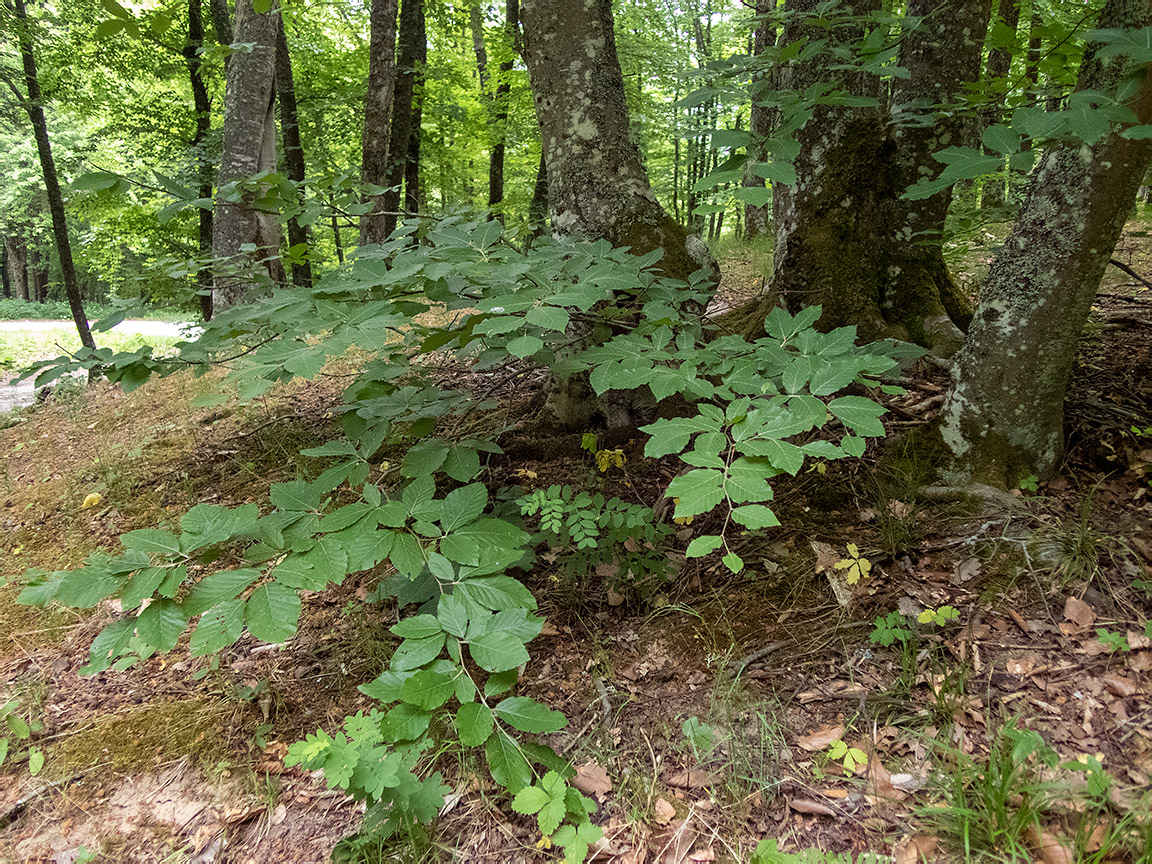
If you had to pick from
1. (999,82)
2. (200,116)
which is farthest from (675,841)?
(200,116)

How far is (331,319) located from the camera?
4.67 feet

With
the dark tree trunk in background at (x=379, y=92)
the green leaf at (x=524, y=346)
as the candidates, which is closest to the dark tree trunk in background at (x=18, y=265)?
the dark tree trunk in background at (x=379, y=92)

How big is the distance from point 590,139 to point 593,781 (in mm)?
2565

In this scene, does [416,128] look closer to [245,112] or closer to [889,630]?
[245,112]

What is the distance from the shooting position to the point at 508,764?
1.12 m

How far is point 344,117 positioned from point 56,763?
12.0 meters

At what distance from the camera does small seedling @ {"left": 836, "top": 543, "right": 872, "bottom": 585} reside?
201 cm

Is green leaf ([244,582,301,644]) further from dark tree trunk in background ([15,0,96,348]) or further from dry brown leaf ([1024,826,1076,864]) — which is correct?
dark tree trunk in background ([15,0,96,348])

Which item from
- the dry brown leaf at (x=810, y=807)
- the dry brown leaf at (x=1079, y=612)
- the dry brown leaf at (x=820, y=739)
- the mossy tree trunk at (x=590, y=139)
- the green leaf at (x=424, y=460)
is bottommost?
the dry brown leaf at (x=810, y=807)

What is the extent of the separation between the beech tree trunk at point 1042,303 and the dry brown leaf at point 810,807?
1.37 metres

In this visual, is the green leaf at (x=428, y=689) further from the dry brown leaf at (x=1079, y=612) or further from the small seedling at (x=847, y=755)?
the dry brown leaf at (x=1079, y=612)

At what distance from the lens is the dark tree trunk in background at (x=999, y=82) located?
1.79m

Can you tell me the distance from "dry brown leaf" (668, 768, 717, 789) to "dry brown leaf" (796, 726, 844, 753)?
0.92 ft

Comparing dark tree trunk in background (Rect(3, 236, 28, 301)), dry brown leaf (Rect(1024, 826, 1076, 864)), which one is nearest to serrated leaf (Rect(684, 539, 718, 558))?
dry brown leaf (Rect(1024, 826, 1076, 864))
